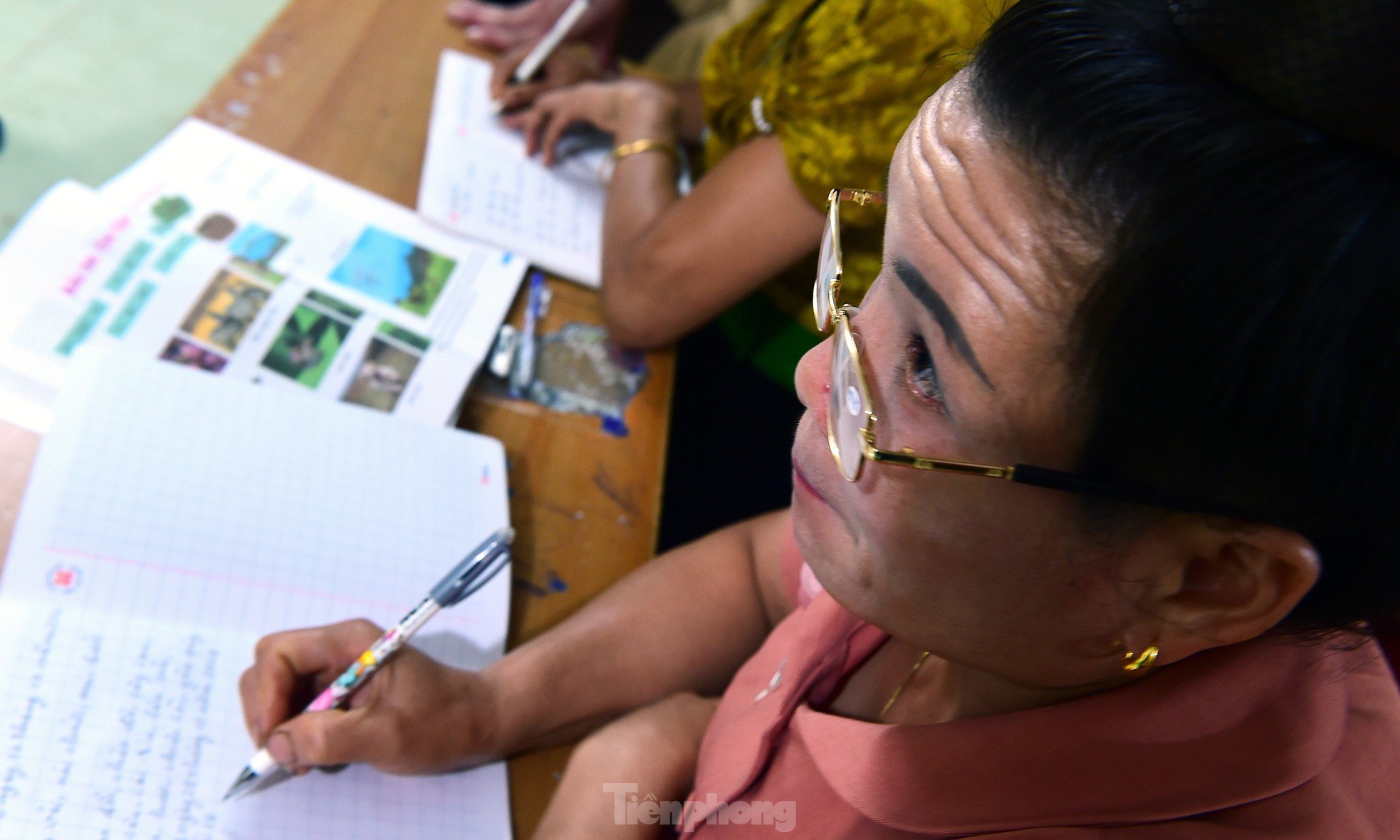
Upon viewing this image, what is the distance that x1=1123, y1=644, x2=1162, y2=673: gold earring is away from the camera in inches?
19.9

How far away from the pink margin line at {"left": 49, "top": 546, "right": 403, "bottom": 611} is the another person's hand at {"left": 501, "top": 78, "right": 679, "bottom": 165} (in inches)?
28.2

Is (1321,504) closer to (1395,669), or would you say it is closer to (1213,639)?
(1213,639)

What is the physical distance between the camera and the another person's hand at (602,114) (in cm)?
132

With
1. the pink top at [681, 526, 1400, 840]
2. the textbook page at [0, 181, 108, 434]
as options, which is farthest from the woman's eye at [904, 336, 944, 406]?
the textbook page at [0, 181, 108, 434]

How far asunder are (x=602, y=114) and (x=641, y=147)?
0.10m

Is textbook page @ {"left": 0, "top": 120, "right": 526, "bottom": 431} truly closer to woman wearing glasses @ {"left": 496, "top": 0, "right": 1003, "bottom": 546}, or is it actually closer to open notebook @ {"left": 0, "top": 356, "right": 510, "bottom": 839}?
open notebook @ {"left": 0, "top": 356, "right": 510, "bottom": 839}

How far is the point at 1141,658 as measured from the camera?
514 mm

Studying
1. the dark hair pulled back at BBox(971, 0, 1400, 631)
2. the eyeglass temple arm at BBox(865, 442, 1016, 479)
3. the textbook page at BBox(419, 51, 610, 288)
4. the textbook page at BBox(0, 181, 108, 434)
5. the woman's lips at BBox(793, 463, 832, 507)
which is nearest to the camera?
the dark hair pulled back at BBox(971, 0, 1400, 631)

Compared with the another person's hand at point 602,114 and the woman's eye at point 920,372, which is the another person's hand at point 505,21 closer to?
the another person's hand at point 602,114

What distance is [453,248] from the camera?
1.15 metres

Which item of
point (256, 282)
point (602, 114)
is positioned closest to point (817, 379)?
point (256, 282)

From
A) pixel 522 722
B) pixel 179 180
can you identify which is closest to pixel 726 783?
pixel 522 722

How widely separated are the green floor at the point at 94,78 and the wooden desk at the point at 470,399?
24cm

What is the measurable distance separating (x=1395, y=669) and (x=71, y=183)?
142 cm
